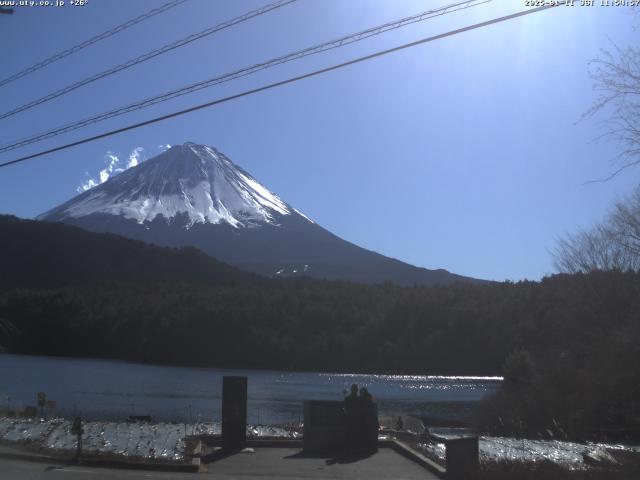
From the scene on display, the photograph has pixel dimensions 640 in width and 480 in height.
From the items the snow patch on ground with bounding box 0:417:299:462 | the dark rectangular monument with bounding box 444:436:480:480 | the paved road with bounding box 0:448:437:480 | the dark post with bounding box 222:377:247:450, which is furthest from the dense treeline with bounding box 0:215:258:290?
the dark rectangular monument with bounding box 444:436:480:480

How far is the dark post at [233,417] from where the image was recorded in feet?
55.5

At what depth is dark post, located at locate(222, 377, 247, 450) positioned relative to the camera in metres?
16.9

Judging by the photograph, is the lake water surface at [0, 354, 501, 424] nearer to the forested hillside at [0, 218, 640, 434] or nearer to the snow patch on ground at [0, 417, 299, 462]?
the forested hillside at [0, 218, 640, 434]

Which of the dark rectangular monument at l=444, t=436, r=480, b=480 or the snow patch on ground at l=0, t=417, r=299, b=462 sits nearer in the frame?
the dark rectangular monument at l=444, t=436, r=480, b=480

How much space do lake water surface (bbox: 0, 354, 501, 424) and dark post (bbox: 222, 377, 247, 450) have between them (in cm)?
1723

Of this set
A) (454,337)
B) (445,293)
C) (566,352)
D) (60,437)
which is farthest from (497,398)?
(445,293)

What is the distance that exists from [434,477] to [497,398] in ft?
83.4

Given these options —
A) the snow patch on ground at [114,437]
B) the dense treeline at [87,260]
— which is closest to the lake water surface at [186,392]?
the snow patch on ground at [114,437]

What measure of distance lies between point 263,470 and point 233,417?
2412mm

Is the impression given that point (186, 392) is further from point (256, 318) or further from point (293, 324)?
point (293, 324)

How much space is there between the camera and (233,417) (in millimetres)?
16922

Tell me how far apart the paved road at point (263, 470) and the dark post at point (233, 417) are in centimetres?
61

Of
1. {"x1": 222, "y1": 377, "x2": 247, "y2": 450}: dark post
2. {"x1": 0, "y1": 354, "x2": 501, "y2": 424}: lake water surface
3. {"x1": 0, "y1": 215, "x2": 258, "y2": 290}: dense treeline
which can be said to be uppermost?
{"x1": 0, "y1": 215, "x2": 258, "y2": 290}: dense treeline

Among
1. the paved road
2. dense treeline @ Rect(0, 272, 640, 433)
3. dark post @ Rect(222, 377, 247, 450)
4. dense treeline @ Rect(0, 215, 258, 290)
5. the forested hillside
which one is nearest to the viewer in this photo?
the paved road
